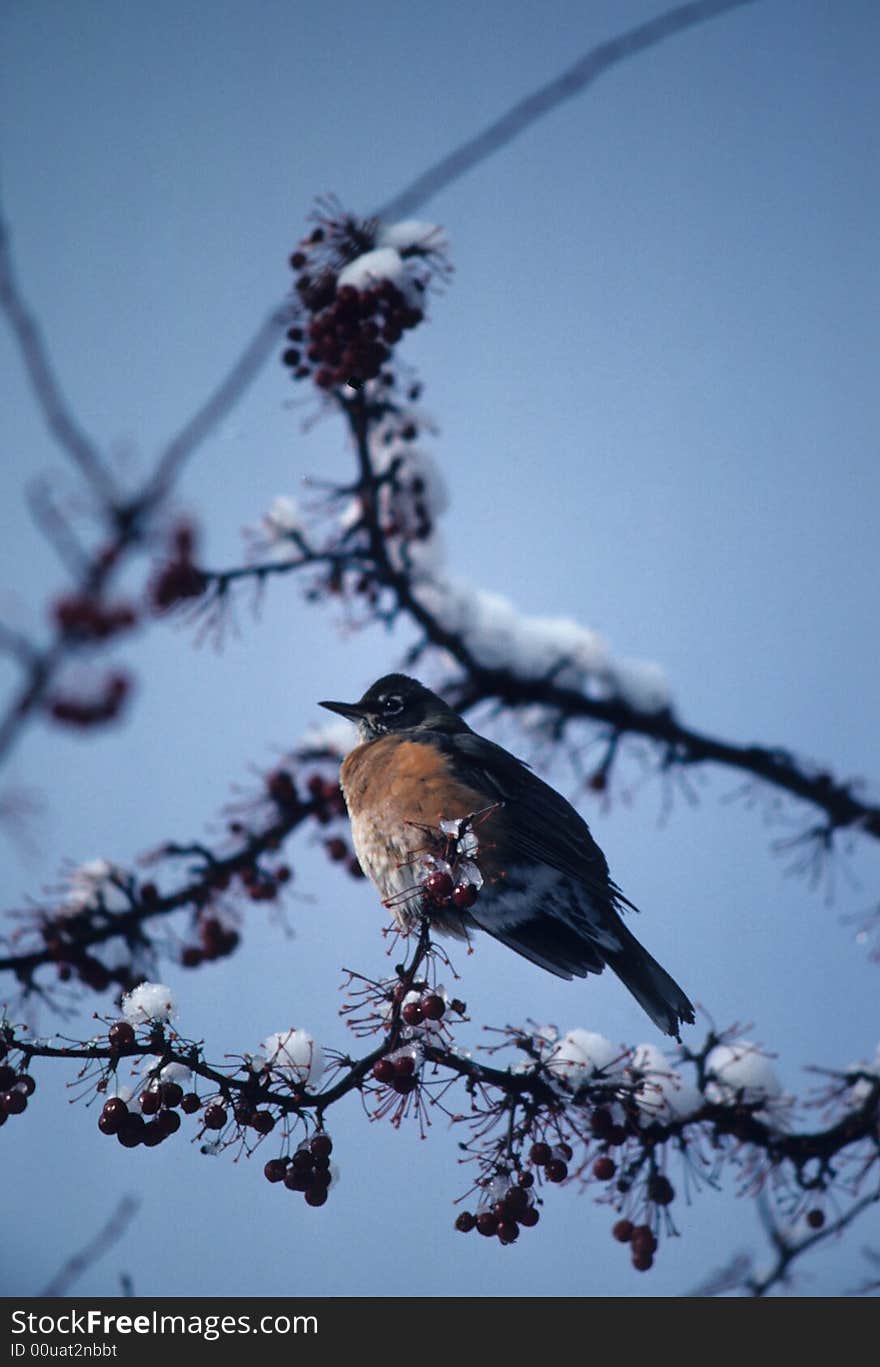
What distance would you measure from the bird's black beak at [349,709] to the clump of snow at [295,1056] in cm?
222

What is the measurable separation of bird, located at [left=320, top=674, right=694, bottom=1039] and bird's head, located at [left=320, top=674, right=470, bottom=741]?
412 millimetres

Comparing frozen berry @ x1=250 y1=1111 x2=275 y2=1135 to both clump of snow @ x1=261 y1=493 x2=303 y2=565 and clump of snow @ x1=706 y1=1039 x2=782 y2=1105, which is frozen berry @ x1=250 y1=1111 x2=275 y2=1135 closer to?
clump of snow @ x1=706 y1=1039 x2=782 y2=1105

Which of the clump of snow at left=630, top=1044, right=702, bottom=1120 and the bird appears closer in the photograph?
the clump of snow at left=630, top=1044, right=702, bottom=1120

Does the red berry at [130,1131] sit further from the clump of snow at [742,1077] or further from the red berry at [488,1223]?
the clump of snow at [742,1077]

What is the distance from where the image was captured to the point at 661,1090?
2482mm

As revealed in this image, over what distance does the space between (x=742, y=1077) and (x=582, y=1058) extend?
1.60 feet

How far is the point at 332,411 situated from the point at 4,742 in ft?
9.87

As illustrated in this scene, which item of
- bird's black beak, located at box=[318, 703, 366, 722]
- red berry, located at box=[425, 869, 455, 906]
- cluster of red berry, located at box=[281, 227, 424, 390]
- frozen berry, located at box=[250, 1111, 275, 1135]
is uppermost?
cluster of red berry, located at box=[281, 227, 424, 390]

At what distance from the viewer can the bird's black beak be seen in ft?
14.2

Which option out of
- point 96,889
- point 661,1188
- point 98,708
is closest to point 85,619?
point 98,708

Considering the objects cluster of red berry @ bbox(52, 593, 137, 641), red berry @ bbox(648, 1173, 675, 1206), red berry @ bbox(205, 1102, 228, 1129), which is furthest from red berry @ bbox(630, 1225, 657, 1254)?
cluster of red berry @ bbox(52, 593, 137, 641)

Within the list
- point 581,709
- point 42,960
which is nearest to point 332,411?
point 581,709
